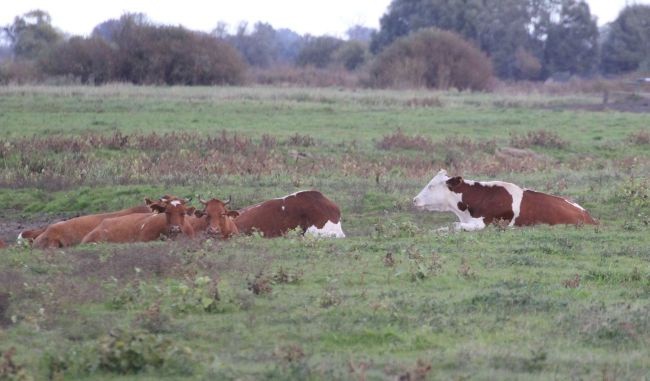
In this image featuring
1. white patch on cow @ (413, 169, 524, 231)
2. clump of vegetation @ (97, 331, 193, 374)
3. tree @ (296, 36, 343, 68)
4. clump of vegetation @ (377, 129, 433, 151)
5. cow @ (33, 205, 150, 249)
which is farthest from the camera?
tree @ (296, 36, 343, 68)

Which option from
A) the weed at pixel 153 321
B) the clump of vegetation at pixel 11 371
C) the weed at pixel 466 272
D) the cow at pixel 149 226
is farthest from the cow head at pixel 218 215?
the clump of vegetation at pixel 11 371

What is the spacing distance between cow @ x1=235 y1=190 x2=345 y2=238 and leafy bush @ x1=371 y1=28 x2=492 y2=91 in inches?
1603

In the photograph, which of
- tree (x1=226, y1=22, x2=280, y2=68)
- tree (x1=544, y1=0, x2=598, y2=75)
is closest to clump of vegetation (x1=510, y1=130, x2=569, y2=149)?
tree (x1=544, y1=0, x2=598, y2=75)

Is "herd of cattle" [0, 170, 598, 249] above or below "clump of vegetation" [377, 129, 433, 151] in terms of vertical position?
above

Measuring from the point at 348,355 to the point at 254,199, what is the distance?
9.58m

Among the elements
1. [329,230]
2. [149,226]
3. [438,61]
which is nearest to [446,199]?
[329,230]

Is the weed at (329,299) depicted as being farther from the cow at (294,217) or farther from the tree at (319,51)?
the tree at (319,51)

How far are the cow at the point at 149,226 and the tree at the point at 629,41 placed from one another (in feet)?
223

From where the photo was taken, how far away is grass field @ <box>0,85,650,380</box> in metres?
6.85

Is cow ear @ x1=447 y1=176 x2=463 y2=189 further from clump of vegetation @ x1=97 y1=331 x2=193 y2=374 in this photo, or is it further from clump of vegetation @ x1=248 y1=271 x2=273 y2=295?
Result: clump of vegetation @ x1=97 y1=331 x2=193 y2=374

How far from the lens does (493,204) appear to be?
1453 centimetres

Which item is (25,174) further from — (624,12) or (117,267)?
(624,12)

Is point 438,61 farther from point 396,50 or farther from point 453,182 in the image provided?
point 453,182

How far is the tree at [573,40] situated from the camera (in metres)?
79.2
